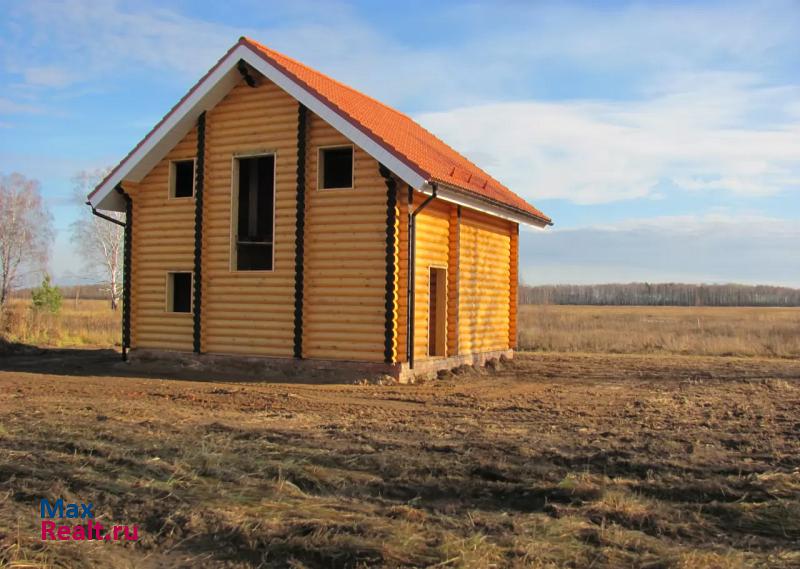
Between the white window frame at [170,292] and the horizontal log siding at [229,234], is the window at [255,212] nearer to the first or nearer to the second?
the horizontal log siding at [229,234]

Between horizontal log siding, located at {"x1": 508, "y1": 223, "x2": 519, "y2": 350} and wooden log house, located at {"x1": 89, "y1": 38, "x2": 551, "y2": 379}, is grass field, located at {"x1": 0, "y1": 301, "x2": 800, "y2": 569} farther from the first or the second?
horizontal log siding, located at {"x1": 508, "y1": 223, "x2": 519, "y2": 350}

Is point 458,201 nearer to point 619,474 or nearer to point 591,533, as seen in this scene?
point 619,474

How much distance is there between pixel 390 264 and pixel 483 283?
4093 millimetres

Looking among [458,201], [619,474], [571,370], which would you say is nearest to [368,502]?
[619,474]

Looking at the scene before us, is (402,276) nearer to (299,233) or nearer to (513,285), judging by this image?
(299,233)

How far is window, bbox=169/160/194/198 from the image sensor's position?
1608cm

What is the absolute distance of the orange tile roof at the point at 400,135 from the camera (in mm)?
13289

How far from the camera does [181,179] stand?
54.3 feet

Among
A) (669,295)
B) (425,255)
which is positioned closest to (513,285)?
(425,255)

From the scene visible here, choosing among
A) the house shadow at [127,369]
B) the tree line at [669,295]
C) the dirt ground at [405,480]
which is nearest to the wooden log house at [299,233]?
the house shadow at [127,369]


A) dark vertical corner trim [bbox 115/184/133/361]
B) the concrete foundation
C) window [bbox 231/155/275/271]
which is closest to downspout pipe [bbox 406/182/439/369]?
the concrete foundation

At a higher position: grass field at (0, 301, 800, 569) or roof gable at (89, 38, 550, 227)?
roof gable at (89, 38, 550, 227)

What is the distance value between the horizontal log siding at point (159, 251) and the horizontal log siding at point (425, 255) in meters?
5.08

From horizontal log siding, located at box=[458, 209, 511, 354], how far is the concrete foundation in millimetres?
644
